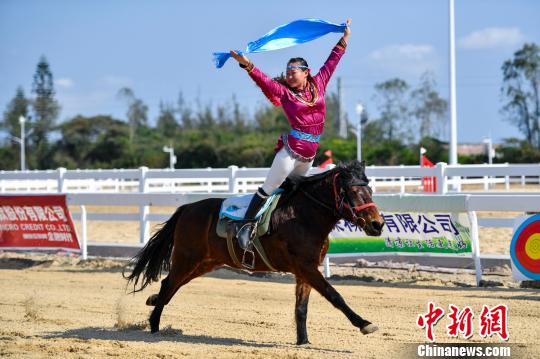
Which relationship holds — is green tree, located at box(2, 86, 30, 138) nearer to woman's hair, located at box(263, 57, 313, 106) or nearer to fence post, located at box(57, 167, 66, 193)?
A: fence post, located at box(57, 167, 66, 193)

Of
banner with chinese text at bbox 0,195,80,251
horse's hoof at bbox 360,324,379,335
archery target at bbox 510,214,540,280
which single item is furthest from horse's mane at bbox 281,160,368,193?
banner with chinese text at bbox 0,195,80,251

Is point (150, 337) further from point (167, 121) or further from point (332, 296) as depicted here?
point (167, 121)

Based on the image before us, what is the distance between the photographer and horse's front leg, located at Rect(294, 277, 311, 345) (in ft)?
28.1

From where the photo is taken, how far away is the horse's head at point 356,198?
810 centimetres

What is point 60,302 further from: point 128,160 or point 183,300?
point 128,160

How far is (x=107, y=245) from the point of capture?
17516 millimetres

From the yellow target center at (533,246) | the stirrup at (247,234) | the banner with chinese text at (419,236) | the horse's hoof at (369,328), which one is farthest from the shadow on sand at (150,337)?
the yellow target center at (533,246)

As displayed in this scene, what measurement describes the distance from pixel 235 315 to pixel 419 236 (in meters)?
3.79

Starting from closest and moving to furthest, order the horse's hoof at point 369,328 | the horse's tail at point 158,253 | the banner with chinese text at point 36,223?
the horse's hoof at point 369,328
the horse's tail at point 158,253
the banner with chinese text at point 36,223

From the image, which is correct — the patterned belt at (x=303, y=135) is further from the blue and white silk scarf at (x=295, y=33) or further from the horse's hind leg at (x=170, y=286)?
the horse's hind leg at (x=170, y=286)

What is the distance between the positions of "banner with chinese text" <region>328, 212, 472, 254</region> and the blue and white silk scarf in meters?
4.96

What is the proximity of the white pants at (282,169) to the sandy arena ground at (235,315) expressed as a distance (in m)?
1.71

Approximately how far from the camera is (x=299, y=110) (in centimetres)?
830

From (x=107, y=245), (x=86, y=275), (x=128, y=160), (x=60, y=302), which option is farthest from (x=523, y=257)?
(x=128, y=160)
